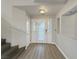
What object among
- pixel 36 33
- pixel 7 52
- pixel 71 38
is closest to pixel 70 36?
pixel 71 38

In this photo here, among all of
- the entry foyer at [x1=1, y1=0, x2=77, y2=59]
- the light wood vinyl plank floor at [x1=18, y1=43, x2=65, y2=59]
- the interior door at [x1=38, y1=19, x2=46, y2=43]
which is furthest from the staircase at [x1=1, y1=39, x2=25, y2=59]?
the interior door at [x1=38, y1=19, x2=46, y2=43]

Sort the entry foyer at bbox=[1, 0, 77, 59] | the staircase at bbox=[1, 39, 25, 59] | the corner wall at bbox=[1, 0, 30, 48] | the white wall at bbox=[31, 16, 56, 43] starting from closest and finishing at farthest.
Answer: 1. the staircase at bbox=[1, 39, 25, 59]
2. the entry foyer at bbox=[1, 0, 77, 59]
3. the corner wall at bbox=[1, 0, 30, 48]
4. the white wall at bbox=[31, 16, 56, 43]

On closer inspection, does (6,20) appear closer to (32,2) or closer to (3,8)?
(3,8)

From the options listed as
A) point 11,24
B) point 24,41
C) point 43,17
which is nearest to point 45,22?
point 43,17

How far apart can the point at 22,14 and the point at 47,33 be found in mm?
4106

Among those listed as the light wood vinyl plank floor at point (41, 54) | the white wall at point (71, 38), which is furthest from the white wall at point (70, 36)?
the light wood vinyl plank floor at point (41, 54)

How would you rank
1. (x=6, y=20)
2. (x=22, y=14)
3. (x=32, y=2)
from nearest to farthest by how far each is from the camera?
(x=32, y=2), (x=6, y=20), (x=22, y=14)

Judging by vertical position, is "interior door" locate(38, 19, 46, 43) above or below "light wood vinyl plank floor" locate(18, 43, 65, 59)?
above

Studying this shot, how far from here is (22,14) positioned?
7.14m

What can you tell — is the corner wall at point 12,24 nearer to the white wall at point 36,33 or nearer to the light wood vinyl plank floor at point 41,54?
the light wood vinyl plank floor at point 41,54

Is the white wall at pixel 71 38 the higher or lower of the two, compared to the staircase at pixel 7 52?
higher

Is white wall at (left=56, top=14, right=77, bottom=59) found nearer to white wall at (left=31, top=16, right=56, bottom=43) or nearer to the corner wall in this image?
the corner wall

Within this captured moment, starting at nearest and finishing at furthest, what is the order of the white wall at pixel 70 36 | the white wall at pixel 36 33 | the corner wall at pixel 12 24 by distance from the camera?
the white wall at pixel 70 36 → the corner wall at pixel 12 24 → the white wall at pixel 36 33

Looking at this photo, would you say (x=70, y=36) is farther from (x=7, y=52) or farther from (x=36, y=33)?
(x=36, y=33)
